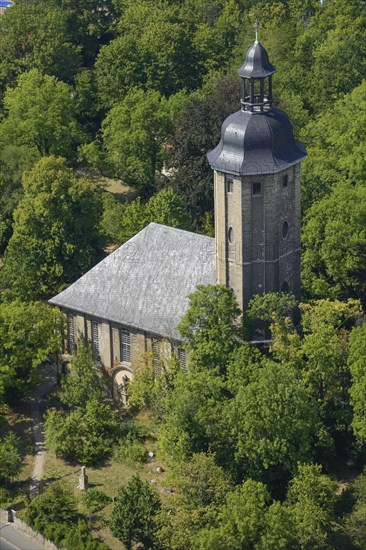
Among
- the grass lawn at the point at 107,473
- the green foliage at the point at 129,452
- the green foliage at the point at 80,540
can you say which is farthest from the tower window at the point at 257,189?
the green foliage at the point at 80,540

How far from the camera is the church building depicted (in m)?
85.9

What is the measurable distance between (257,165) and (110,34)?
79655 millimetres

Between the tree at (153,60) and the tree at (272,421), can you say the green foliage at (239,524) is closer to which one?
the tree at (272,421)

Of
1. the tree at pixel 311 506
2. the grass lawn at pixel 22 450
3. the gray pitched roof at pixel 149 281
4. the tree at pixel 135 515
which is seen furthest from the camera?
the gray pitched roof at pixel 149 281

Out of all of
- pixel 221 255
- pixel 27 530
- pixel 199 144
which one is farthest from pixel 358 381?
A: pixel 199 144

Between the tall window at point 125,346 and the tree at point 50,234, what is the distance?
575 inches

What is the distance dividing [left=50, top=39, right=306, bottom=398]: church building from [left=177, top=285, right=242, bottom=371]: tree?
2129 millimetres

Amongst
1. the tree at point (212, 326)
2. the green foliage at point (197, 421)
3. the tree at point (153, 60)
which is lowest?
the green foliage at point (197, 421)

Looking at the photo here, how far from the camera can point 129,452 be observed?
9075cm

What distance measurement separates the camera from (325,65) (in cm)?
13462

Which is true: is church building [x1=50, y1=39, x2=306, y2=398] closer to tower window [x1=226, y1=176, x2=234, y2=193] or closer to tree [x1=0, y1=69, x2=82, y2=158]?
tower window [x1=226, y1=176, x2=234, y2=193]

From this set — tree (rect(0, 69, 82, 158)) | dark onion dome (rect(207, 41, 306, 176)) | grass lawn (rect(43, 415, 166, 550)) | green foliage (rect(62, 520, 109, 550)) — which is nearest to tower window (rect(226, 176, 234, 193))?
dark onion dome (rect(207, 41, 306, 176))

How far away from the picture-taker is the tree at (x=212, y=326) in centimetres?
8750

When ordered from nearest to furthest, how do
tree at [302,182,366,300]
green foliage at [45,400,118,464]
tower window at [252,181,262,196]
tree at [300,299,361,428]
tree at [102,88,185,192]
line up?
tree at [300,299,361,428], tower window at [252,181,262,196], green foliage at [45,400,118,464], tree at [302,182,366,300], tree at [102,88,185,192]
